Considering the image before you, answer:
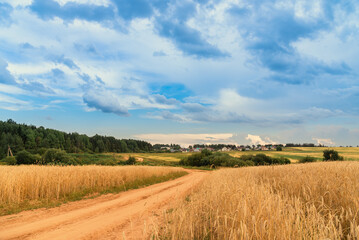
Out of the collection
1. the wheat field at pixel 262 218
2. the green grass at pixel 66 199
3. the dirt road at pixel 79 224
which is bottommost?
the green grass at pixel 66 199

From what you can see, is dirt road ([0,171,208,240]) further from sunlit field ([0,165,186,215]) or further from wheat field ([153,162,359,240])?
sunlit field ([0,165,186,215])

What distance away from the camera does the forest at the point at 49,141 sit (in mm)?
98188

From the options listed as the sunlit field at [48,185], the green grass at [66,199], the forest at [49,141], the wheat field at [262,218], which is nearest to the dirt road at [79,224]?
the green grass at [66,199]

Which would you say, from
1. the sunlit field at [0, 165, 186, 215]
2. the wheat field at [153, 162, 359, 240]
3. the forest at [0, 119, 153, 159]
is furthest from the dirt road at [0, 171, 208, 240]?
the forest at [0, 119, 153, 159]

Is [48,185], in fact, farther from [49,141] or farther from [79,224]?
[49,141]

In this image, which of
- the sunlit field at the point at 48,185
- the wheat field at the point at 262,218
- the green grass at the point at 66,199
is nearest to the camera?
the wheat field at the point at 262,218

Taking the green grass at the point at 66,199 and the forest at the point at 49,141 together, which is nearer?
the green grass at the point at 66,199

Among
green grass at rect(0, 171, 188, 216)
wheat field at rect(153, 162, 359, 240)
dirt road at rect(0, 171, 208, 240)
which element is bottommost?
green grass at rect(0, 171, 188, 216)

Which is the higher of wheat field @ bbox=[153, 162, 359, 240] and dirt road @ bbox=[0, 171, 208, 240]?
wheat field @ bbox=[153, 162, 359, 240]

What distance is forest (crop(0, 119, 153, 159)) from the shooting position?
98.2 meters

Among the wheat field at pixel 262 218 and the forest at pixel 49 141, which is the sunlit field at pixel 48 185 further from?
the forest at pixel 49 141

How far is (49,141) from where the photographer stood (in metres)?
117

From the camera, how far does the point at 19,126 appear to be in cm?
11688

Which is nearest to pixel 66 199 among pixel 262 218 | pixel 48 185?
pixel 48 185
